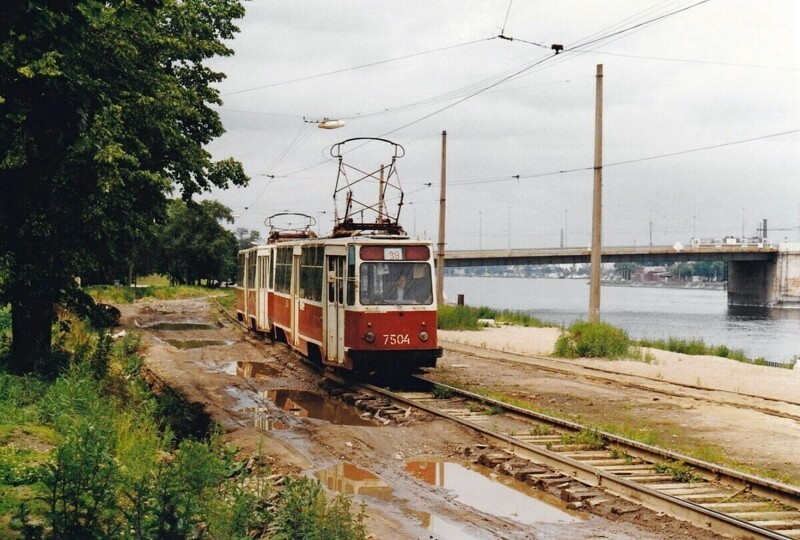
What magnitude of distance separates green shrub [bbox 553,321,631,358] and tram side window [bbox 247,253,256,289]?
10.5 m

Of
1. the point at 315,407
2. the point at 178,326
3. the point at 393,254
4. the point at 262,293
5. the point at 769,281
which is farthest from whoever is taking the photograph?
the point at 769,281

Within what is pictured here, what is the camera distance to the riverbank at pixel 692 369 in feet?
61.2

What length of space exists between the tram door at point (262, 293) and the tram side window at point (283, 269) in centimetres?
176

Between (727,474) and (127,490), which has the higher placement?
(127,490)

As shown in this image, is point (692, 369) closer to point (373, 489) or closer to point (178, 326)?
point (373, 489)

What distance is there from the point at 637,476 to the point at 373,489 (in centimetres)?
310

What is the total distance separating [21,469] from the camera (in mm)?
7734

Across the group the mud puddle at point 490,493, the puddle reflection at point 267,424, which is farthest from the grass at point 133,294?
the mud puddle at point 490,493

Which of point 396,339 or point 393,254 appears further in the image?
point 393,254

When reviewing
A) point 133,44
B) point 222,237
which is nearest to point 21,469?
point 133,44

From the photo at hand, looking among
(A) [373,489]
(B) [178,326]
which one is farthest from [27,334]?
(B) [178,326]

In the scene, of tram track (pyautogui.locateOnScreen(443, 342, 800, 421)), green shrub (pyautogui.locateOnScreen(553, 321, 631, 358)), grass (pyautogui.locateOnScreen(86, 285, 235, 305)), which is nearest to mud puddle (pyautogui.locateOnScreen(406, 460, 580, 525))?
tram track (pyautogui.locateOnScreen(443, 342, 800, 421))

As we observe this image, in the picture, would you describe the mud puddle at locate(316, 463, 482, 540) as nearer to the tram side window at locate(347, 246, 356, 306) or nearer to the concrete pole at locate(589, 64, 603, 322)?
the tram side window at locate(347, 246, 356, 306)

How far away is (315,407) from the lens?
1540cm
